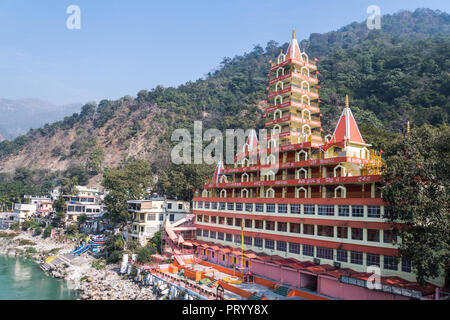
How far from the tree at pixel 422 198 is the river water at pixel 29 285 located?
33.1m

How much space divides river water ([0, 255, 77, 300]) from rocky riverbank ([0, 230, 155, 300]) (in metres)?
1.20

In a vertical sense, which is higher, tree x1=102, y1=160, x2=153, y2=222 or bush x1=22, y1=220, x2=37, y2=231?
tree x1=102, y1=160, x2=153, y2=222

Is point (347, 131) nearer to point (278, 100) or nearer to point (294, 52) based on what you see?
point (278, 100)

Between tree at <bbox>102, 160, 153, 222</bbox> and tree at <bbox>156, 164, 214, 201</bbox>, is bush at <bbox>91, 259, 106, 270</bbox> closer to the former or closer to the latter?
tree at <bbox>102, 160, 153, 222</bbox>

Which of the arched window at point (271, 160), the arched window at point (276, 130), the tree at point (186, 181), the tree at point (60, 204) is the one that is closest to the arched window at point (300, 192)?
the arched window at point (271, 160)

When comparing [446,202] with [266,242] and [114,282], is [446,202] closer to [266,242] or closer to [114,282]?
[266,242]

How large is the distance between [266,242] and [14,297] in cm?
2791

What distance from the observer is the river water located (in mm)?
38366

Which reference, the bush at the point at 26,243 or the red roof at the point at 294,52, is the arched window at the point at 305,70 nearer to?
the red roof at the point at 294,52

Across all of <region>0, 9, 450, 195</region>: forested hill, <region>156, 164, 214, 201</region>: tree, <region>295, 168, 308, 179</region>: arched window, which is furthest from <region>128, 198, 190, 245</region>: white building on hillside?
<region>0, 9, 450, 195</region>: forested hill

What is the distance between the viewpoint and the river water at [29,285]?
1510 inches

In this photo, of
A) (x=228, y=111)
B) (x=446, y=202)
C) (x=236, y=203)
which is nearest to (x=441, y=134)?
(x=446, y=202)

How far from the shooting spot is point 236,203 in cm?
4331

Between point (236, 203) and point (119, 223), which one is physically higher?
point (236, 203)
